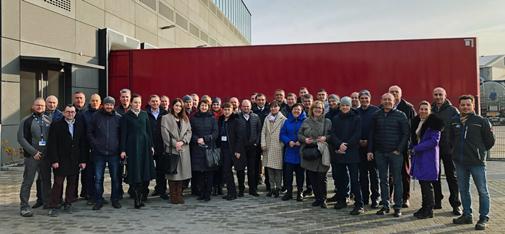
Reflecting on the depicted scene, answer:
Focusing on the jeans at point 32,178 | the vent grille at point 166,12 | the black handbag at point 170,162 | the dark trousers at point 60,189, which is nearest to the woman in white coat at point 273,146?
the black handbag at point 170,162

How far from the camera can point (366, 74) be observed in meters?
9.45

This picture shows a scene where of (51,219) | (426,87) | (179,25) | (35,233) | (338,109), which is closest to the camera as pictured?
(35,233)

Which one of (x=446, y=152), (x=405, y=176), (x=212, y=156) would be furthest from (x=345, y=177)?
(x=212, y=156)

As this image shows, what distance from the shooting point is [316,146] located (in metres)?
6.34

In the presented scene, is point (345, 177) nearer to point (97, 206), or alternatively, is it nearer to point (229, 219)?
point (229, 219)

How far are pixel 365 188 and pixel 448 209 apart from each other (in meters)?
1.24

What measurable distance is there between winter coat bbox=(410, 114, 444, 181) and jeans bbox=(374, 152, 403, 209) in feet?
0.76

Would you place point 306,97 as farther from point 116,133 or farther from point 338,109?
point 116,133

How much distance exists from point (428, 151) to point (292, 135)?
6.94 ft

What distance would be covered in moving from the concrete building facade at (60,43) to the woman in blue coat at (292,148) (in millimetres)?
6255

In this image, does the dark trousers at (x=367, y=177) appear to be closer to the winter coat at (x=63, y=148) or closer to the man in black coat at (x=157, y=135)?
the man in black coat at (x=157, y=135)

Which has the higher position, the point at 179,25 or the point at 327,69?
the point at 179,25

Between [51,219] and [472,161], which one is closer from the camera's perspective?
[472,161]

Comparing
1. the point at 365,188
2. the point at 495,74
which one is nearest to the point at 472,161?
the point at 365,188
